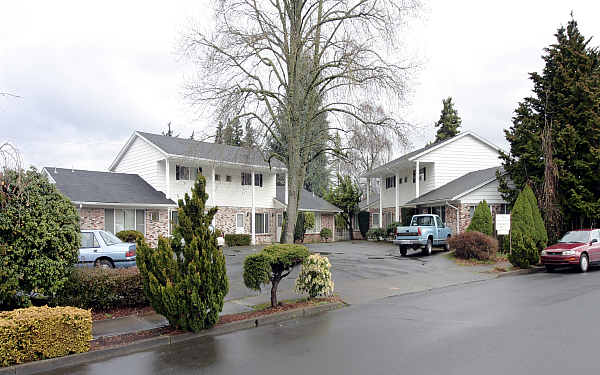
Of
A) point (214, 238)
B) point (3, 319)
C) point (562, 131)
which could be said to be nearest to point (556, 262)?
point (562, 131)

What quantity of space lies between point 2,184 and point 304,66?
13.6 meters

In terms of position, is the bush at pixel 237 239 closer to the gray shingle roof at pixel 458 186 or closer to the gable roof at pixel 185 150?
the gable roof at pixel 185 150

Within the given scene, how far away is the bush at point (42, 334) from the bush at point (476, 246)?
54.3ft

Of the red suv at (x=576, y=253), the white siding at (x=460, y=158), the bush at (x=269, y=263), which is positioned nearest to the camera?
the bush at (x=269, y=263)

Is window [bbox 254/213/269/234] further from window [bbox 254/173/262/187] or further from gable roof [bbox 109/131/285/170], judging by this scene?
gable roof [bbox 109/131/285/170]

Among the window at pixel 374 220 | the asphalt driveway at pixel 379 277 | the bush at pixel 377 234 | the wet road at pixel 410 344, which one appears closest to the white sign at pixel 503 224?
the asphalt driveway at pixel 379 277

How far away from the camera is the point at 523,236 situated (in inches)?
704

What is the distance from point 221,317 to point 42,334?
349 centimetres

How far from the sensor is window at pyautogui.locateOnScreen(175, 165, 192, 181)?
29.8m

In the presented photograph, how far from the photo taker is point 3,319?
6.79 meters

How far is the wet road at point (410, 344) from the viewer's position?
20.2 ft

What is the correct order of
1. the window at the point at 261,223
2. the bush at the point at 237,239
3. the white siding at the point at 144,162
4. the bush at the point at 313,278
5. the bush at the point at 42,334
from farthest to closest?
the window at the point at 261,223
the bush at the point at 237,239
the white siding at the point at 144,162
the bush at the point at 313,278
the bush at the point at 42,334

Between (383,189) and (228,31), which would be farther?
(383,189)

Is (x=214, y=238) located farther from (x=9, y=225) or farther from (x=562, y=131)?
(x=562, y=131)
